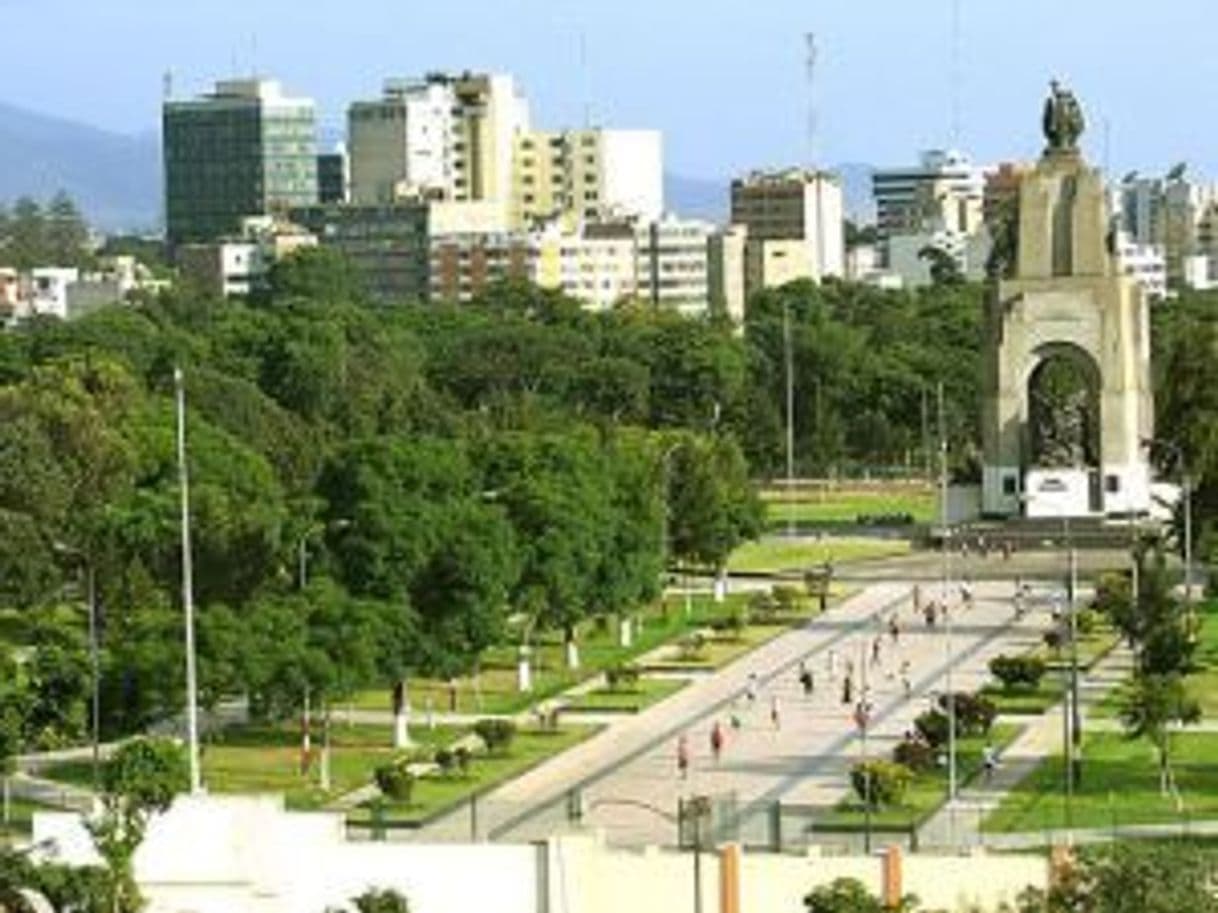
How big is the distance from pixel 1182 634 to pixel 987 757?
8.43m

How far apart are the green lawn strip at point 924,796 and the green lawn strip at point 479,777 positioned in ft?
20.0

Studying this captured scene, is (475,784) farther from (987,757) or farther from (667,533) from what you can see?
(667,533)

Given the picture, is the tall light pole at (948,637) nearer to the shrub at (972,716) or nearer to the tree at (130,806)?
the shrub at (972,716)

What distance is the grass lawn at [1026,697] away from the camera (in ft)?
221

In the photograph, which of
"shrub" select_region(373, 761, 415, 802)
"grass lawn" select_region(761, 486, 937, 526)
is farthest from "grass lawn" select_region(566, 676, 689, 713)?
"grass lawn" select_region(761, 486, 937, 526)

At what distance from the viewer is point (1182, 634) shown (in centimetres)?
6638

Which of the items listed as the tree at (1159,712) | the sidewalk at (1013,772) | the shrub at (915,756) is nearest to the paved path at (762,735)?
the shrub at (915,756)

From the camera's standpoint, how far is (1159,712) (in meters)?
54.7

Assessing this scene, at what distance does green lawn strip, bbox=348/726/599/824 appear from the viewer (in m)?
54.3

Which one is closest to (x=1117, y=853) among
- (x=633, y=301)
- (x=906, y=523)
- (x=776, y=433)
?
(x=906, y=523)

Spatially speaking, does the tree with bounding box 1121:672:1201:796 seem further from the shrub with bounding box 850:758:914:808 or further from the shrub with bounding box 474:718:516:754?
the shrub with bounding box 474:718:516:754

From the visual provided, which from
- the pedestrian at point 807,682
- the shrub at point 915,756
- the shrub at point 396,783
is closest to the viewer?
the shrub at point 396,783

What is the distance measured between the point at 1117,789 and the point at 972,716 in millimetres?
6700

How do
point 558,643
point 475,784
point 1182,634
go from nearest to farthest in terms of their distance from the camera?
point 475,784 → point 1182,634 → point 558,643
